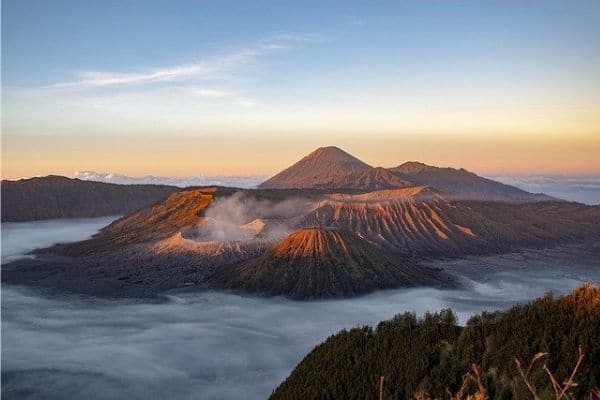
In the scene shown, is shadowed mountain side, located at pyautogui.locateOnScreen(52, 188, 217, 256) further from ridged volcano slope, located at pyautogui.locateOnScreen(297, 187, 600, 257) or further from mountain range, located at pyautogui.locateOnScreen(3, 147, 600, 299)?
ridged volcano slope, located at pyautogui.locateOnScreen(297, 187, 600, 257)

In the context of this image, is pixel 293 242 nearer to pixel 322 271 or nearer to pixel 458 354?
pixel 322 271

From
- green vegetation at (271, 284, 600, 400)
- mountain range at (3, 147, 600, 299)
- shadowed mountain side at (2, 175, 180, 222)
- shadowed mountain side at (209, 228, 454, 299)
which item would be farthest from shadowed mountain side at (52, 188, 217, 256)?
green vegetation at (271, 284, 600, 400)

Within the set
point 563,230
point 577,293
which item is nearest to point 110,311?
point 577,293

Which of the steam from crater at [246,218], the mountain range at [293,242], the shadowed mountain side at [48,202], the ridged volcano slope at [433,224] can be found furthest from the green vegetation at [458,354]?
the shadowed mountain side at [48,202]

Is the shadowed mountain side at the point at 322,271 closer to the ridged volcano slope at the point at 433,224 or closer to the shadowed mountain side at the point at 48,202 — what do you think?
the ridged volcano slope at the point at 433,224

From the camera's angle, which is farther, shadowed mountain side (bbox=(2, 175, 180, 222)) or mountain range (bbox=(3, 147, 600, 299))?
shadowed mountain side (bbox=(2, 175, 180, 222))

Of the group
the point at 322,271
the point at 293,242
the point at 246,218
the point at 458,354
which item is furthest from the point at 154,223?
the point at 458,354
